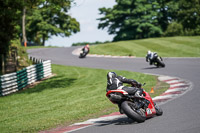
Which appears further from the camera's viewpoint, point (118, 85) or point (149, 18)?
point (149, 18)

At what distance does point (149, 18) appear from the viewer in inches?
2749

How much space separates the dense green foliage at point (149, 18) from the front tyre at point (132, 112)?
58720 millimetres

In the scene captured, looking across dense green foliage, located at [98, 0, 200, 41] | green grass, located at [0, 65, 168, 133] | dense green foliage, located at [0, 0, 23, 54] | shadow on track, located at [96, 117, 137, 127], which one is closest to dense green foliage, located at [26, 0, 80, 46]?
dense green foliage, located at [98, 0, 200, 41]

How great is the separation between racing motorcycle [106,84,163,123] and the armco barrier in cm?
1117

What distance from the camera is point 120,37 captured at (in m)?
72.2

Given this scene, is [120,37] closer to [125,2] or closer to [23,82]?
[125,2]

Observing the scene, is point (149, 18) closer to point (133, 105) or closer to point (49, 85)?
point (49, 85)

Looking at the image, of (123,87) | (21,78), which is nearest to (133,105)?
(123,87)

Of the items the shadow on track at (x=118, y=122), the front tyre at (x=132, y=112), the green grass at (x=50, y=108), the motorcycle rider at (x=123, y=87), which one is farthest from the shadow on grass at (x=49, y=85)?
the front tyre at (x=132, y=112)

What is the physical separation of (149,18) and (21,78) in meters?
54.3

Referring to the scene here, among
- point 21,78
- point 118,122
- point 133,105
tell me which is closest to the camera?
point 133,105

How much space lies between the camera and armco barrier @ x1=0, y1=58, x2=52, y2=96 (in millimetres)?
17708

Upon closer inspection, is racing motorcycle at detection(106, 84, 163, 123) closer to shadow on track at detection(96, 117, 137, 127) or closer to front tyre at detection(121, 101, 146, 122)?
front tyre at detection(121, 101, 146, 122)

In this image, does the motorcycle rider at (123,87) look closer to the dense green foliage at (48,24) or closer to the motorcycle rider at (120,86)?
the motorcycle rider at (120,86)
